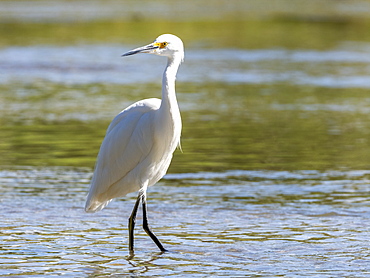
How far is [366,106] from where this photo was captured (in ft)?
55.2

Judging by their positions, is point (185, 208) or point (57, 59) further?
point (57, 59)

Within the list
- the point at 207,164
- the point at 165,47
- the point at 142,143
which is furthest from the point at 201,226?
the point at 207,164

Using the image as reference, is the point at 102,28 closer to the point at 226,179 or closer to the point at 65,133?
the point at 65,133

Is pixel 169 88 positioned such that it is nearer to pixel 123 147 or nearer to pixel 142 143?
pixel 142 143

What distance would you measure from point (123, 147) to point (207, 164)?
13.1ft

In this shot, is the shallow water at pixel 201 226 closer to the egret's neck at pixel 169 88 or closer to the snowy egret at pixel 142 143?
the snowy egret at pixel 142 143

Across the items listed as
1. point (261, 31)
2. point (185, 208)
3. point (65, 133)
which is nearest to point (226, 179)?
point (185, 208)

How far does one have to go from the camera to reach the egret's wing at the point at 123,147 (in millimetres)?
7449

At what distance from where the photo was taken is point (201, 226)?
8.29m

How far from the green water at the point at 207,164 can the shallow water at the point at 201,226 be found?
24 millimetres

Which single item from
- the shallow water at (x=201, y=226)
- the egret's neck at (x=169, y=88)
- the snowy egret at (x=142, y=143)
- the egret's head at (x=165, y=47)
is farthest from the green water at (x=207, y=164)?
the egret's head at (x=165, y=47)

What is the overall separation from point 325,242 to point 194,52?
21.2 meters

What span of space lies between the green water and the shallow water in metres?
0.02

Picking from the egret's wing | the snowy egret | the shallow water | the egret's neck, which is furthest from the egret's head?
the shallow water
